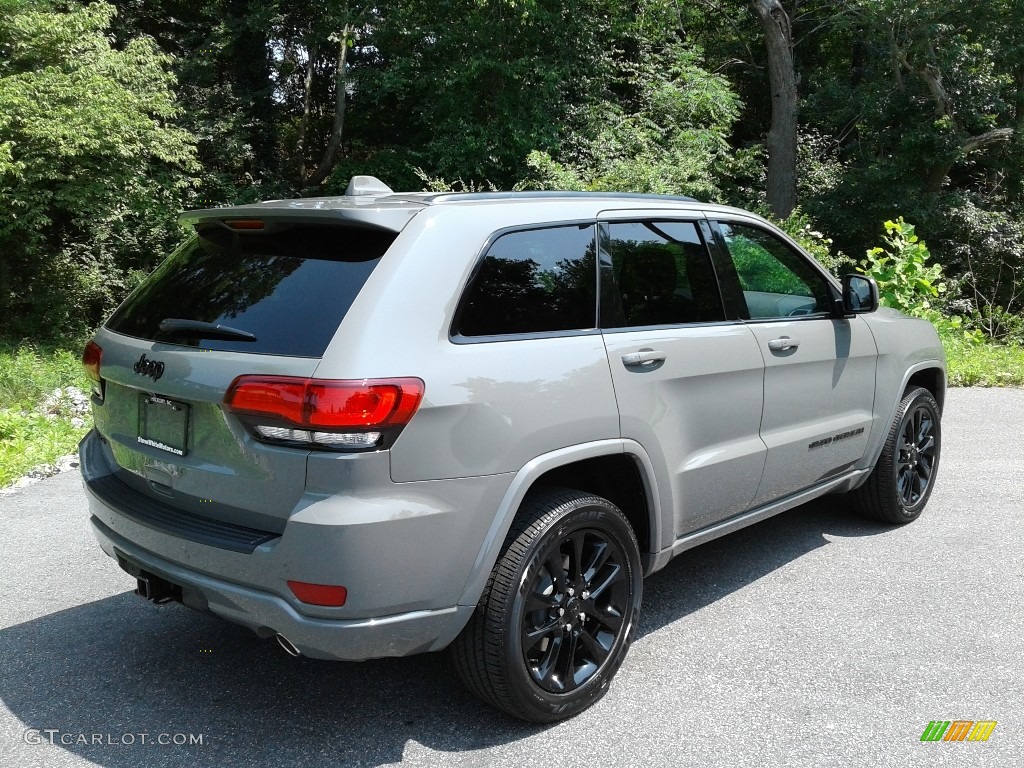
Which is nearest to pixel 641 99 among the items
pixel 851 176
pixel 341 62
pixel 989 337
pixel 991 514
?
pixel 851 176

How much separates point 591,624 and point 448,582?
29.9 inches

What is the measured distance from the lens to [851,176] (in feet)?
66.9

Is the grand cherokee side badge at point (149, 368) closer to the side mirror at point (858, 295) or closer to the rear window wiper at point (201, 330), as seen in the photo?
the rear window wiper at point (201, 330)

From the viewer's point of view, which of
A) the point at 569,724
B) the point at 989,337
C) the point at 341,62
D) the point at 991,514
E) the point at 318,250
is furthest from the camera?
the point at 341,62

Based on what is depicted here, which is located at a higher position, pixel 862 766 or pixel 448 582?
pixel 448 582

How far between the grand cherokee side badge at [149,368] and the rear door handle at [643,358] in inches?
62.1

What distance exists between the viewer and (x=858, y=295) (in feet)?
14.7

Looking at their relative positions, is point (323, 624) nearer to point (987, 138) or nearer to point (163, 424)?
point (163, 424)

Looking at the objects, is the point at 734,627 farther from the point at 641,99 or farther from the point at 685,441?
the point at 641,99

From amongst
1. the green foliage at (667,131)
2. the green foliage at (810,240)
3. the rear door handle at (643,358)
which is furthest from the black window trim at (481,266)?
the green foliage at (667,131)

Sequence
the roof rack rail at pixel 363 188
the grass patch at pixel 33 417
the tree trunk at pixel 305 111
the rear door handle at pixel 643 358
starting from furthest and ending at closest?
the tree trunk at pixel 305 111, the grass patch at pixel 33 417, the roof rack rail at pixel 363 188, the rear door handle at pixel 643 358

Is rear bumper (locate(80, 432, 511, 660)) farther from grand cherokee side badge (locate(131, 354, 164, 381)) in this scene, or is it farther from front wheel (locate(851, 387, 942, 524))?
front wheel (locate(851, 387, 942, 524))
